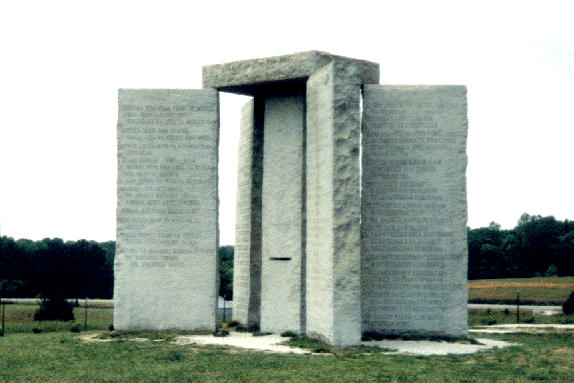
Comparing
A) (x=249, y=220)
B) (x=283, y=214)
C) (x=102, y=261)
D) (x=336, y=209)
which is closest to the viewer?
(x=336, y=209)

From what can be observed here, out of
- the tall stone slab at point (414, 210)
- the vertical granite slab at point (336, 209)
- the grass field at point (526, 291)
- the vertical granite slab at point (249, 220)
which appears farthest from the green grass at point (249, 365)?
the grass field at point (526, 291)

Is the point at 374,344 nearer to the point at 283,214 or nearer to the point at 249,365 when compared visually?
the point at 249,365

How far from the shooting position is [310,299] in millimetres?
13156

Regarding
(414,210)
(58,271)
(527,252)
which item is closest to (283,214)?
(414,210)

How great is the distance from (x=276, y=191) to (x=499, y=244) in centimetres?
5512

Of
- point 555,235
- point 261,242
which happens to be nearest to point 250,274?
point 261,242

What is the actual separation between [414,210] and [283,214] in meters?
3.03

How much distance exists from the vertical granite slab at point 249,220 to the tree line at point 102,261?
2807 cm

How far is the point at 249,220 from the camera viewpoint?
15.3 meters

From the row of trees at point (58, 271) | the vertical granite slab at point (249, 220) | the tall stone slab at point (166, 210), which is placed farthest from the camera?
the row of trees at point (58, 271)

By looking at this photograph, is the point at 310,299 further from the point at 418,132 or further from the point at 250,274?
→ the point at 418,132

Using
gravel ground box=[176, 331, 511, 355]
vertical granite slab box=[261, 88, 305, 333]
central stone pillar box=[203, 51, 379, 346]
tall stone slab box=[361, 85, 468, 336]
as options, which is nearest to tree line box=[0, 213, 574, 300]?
central stone pillar box=[203, 51, 379, 346]

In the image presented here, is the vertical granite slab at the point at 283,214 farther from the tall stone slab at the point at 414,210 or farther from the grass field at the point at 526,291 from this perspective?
the grass field at the point at 526,291

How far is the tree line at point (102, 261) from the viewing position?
51.5 meters
